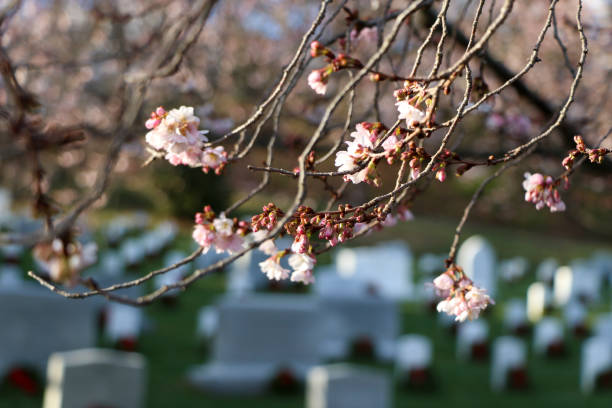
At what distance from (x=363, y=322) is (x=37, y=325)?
3.72 metres

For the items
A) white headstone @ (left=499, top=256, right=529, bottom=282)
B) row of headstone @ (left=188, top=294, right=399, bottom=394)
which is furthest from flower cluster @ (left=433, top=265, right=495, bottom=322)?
white headstone @ (left=499, top=256, right=529, bottom=282)

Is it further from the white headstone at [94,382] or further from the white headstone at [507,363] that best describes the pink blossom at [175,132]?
the white headstone at [507,363]

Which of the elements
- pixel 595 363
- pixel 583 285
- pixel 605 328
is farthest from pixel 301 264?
pixel 583 285

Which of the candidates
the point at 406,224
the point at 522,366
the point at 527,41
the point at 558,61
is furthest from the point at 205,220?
the point at 406,224

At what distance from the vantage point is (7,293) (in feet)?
20.6

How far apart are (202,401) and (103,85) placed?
18.4ft

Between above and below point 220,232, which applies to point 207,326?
above

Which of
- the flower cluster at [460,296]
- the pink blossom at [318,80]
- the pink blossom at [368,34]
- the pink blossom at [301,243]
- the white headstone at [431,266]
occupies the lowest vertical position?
the flower cluster at [460,296]

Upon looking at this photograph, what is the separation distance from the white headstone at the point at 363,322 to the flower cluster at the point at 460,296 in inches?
251

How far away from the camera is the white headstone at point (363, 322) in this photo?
8.09 metres

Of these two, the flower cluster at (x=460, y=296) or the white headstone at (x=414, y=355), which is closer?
the flower cluster at (x=460, y=296)

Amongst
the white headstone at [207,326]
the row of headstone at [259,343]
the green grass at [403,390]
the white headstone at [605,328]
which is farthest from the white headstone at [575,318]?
the white headstone at [207,326]

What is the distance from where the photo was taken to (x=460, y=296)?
67.4 inches

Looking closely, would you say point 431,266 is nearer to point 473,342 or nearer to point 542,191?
point 473,342
